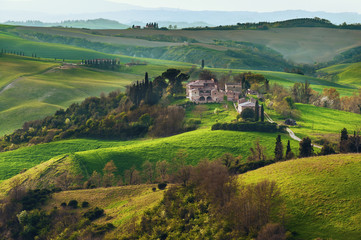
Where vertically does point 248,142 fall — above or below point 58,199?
above

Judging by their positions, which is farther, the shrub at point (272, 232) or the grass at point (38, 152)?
the grass at point (38, 152)

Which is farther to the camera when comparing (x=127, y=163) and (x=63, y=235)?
(x=127, y=163)

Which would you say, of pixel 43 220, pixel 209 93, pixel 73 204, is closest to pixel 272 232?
pixel 73 204

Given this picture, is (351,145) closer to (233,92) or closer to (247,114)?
(247,114)

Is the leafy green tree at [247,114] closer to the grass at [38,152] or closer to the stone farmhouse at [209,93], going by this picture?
the stone farmhouse at [209,93]

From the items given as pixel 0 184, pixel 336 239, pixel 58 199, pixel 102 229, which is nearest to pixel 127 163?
pixel 58 199

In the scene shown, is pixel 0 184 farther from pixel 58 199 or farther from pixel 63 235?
pixel 63 235

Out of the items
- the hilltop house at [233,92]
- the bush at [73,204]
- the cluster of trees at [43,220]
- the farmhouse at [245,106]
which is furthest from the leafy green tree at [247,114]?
the bush at [73,204]
